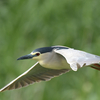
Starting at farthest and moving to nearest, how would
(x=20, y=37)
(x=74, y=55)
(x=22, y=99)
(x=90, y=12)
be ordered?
(x=20, y=37) → (x=22, y=99) → (x=90, y=12) → (x=74, y=55)

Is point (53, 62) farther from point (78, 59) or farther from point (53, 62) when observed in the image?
point (78, 59)

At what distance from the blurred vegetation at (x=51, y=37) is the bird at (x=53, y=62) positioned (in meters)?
1.21

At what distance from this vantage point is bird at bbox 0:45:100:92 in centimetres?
361

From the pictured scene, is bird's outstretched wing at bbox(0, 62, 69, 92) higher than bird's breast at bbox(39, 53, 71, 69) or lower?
lower

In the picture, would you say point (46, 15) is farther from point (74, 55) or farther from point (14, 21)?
point (74, 55)

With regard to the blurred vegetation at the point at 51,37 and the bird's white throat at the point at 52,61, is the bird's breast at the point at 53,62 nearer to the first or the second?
the bird's white throat at the point at 52,61

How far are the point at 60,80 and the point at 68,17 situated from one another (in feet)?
3.36

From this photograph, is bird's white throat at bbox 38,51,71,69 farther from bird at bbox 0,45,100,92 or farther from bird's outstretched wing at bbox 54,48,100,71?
bird's outstretched wing at bbox 54,48,100,71

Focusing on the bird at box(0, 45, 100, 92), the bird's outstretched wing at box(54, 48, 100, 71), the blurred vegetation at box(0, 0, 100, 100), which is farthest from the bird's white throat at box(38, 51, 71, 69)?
the blurred vegetation at box(0, 0, 100, 100)

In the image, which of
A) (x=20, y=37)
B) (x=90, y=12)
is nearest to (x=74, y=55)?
(x=90, y=12)

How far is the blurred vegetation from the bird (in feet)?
3.97

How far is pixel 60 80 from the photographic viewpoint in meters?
6.71

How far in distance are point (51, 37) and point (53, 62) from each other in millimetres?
2503

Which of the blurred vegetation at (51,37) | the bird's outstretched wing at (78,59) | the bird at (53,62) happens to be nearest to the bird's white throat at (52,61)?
the bird at (53,62)
